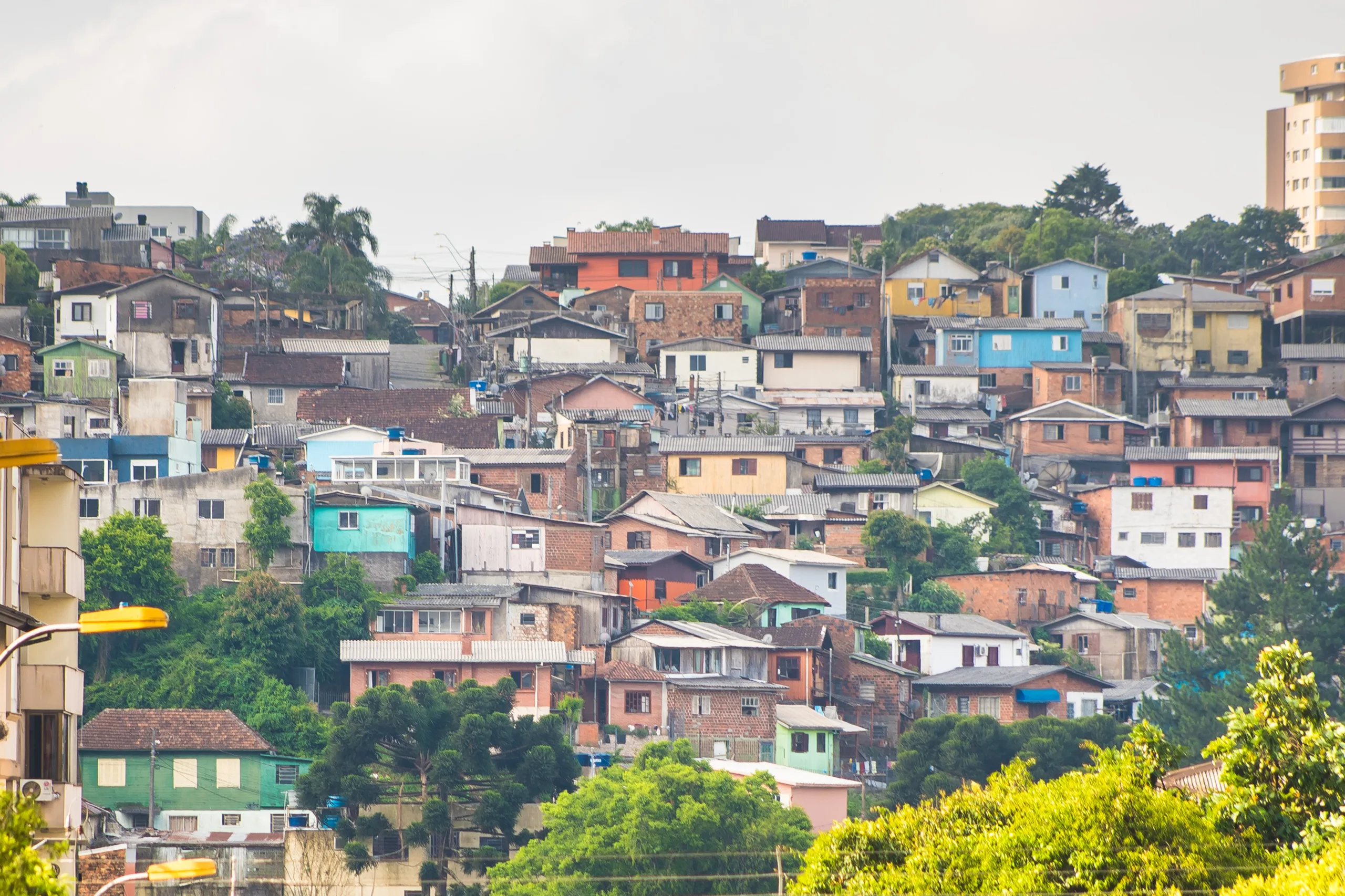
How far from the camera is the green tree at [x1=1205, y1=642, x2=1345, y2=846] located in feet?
65.7

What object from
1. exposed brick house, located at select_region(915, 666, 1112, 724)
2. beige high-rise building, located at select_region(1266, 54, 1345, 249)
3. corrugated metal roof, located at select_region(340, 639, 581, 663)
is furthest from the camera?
beige high-rise building, located at select_region(1266, 54, 1345, 249)

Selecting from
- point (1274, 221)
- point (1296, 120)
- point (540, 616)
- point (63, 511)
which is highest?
point (1296, 120)

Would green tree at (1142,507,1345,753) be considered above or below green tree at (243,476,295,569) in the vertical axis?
below

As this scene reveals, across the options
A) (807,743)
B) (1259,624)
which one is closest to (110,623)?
(807,743)

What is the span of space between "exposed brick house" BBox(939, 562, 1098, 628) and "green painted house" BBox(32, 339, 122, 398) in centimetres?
2738

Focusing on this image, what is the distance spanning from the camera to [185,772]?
49.1m

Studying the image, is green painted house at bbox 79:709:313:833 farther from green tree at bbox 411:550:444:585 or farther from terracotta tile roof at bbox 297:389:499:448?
terracotta tile roof at bbox 297:389:499:448

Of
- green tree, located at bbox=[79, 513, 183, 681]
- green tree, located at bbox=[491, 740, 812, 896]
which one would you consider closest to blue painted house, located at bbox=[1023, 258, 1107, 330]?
green tree, located at bbox=[79, 513, 183, 681]

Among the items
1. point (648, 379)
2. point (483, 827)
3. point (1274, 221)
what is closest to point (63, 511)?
point (483, 827)

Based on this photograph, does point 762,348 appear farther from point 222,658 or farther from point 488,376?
point 222,658

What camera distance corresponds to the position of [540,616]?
54844mm

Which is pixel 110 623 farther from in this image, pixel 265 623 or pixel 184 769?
pixel 265 623

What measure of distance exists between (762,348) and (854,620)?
17.1m

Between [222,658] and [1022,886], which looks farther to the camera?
[222,658]
